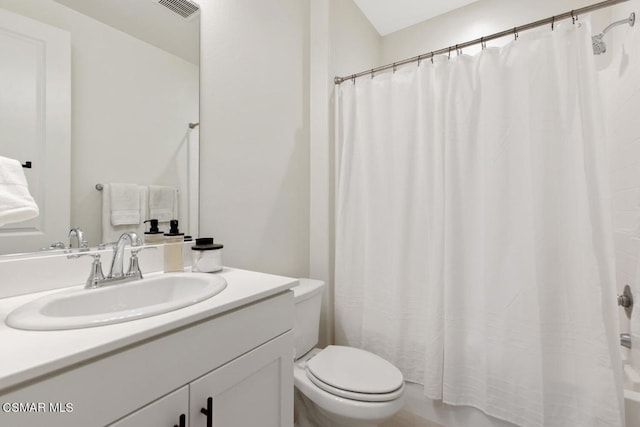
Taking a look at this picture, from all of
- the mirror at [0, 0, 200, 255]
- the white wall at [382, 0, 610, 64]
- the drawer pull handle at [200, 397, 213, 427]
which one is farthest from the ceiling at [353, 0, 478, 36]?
the drawer pull handle at [200, 397, 213, 427]

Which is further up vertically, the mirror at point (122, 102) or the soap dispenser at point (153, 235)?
the mirror at point (122, 102)

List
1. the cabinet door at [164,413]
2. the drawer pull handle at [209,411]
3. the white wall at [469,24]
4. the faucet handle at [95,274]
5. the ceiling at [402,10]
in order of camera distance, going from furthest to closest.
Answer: the ceiling at [402,10] → the white wall at [469,24] → the faucet handle at [95,274] → the drawer pull handle at [209,411] → the cabinet door at [164,413]

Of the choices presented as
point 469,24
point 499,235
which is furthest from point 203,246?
point 469,24

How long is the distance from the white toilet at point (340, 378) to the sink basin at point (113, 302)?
543 millimetres

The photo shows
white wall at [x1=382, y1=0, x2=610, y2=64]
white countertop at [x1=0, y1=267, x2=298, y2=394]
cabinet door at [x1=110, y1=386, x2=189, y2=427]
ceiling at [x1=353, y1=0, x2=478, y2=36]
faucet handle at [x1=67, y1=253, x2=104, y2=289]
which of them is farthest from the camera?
ceiling at [x1=353, y1=0, x2=478, y2=36]

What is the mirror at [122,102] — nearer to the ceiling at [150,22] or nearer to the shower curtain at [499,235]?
the ceiling at [150,22]

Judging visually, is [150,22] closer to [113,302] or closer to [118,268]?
[118,268]

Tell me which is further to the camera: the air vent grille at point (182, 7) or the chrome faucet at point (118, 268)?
the air vent grille at point (182, 7)

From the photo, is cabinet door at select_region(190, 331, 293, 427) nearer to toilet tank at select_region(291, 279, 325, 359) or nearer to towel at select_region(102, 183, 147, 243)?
toilet tank at select_region(291, 279, 325, 359)

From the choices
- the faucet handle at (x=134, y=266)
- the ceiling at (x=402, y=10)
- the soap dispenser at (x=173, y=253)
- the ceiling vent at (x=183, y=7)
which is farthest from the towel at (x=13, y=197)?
the ceiling at (x=402, y=10)

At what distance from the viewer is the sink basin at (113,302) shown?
60 cm

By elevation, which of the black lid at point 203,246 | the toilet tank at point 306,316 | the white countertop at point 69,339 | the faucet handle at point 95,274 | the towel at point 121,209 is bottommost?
the toilet tank at point 306,316

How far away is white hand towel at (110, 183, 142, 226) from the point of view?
1034mm

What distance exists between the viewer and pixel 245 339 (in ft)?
2.66
